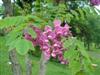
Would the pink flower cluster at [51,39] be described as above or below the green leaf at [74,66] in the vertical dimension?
above

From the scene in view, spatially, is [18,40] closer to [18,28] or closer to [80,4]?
[18,28]

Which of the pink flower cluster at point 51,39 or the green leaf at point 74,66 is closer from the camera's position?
the green leaf at point 74,66

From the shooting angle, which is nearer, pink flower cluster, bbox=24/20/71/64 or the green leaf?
the green leaf

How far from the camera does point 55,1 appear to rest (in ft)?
9.85

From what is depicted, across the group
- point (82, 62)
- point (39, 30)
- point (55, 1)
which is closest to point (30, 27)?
point (39, 30)

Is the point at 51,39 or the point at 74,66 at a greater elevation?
the point at 51,39

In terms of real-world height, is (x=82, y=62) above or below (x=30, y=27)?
below

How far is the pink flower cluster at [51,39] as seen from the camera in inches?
82.6

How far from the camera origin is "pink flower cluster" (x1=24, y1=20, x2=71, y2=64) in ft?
6.88

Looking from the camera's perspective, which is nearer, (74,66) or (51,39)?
(74,66)

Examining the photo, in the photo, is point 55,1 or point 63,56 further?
point 55,1

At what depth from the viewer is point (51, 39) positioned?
6.93 ft

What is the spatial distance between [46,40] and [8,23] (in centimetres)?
31

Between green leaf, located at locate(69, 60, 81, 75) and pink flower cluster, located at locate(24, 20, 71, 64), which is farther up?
pink flower cluster, located at locate(24, 20, 71, 64)
